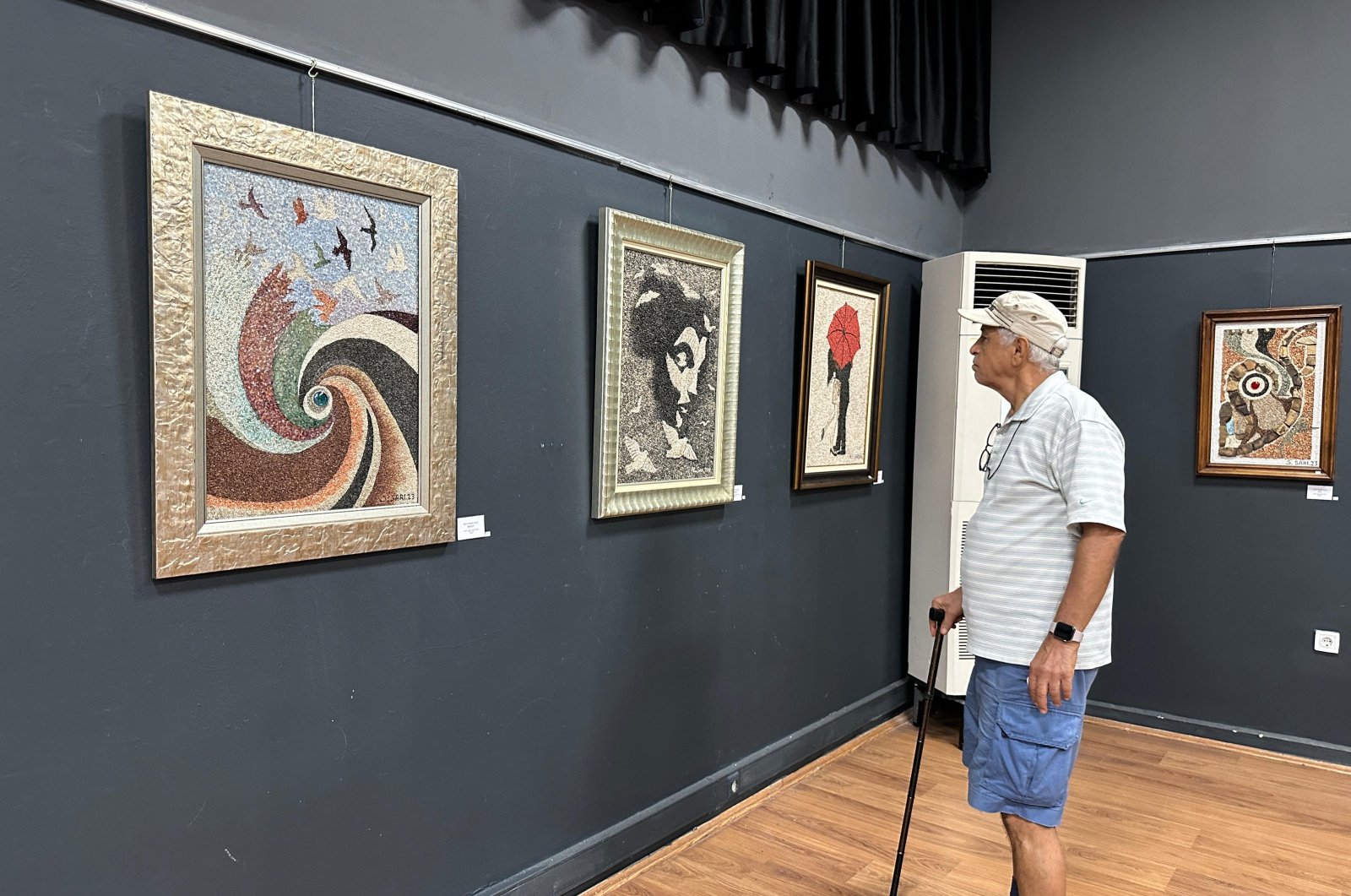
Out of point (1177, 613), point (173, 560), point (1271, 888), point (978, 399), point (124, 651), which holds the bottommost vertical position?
point (1271, 888)

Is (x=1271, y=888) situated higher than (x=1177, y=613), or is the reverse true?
(x=1177, y=613)

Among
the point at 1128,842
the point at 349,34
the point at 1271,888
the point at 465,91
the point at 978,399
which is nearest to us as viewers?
the point at 349,34

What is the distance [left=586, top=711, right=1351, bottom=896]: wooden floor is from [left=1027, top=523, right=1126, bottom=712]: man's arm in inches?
40.9

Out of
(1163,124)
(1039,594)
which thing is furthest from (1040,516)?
(1163,124)

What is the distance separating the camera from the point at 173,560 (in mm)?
1736

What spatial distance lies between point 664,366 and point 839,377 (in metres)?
1.12

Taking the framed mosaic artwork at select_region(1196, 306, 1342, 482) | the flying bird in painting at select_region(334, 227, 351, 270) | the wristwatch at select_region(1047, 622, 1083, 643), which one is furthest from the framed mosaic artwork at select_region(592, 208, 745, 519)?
the framed mosaic artwork at select_region(1196, 306, 1342, 482)

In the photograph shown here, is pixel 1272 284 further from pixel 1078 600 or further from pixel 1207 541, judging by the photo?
pixel 1078 600

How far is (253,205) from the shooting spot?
1.81m

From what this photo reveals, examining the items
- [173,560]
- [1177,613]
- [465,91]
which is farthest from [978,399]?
[173,560]

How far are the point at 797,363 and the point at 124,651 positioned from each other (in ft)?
7.93

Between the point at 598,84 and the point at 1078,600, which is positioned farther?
the point at 598,84

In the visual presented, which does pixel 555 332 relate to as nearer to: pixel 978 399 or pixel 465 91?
pixel 465 91

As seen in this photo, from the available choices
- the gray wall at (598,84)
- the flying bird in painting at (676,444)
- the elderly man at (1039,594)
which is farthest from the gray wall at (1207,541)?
the flying bird in painting at (676,444)
